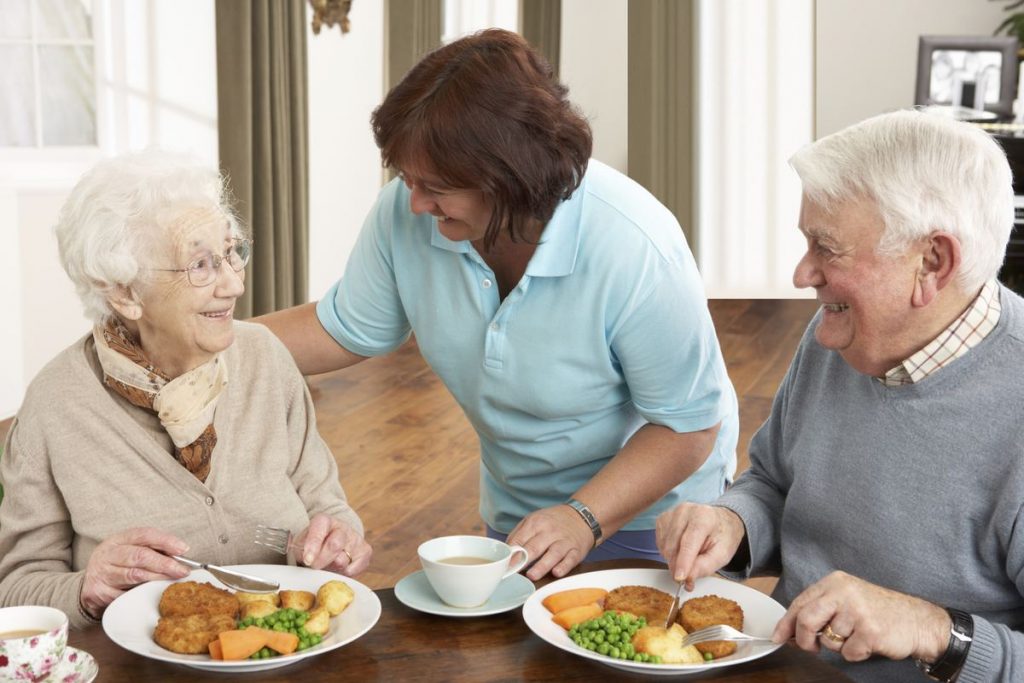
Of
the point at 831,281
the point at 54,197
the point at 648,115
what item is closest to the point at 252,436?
the point at 831,281

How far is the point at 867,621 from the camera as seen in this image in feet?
4.30

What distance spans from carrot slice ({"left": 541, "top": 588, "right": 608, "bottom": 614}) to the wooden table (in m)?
0.05

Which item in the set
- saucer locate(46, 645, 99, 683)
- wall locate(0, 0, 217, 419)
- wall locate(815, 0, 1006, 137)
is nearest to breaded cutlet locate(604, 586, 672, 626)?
saucer locate(46, 645, 99, 683)

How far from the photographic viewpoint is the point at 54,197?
5051 millimetres

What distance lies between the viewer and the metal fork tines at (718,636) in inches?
53.8

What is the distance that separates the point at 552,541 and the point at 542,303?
1.24 feet

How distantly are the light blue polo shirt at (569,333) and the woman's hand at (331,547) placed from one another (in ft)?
1.11

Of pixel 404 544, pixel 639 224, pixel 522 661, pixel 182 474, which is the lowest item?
pixel 404 544

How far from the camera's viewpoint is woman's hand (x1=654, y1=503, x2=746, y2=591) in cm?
157

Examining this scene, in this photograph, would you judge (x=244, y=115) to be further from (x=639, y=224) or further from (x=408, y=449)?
(x=639, y=224)

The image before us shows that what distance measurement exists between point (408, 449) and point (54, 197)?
5.91ft

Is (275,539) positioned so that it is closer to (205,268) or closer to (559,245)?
(205,268)

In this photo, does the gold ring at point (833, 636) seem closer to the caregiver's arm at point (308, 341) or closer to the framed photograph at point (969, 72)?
the caregiver's arm at point (308, 341)

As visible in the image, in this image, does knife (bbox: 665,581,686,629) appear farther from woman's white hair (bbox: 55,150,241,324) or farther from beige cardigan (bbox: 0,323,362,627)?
woman's white hair (bbox: 55,150,241,324)
